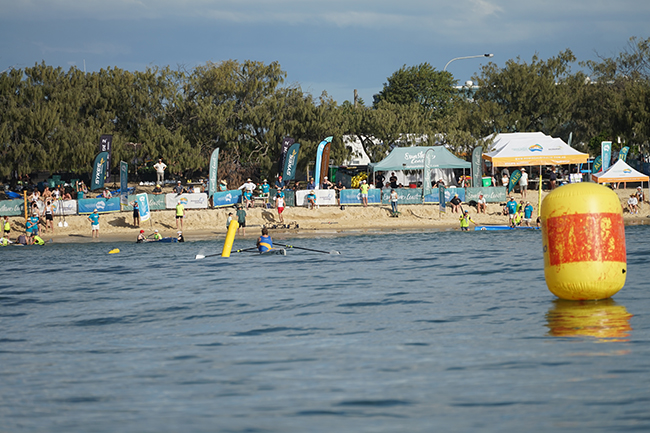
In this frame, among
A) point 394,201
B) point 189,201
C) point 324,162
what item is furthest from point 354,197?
point 189,201

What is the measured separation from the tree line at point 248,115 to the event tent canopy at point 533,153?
333 centimetres

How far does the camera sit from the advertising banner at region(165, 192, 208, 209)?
34.7 metres

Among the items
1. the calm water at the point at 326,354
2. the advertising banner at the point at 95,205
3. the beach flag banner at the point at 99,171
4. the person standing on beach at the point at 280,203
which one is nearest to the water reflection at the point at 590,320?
the calm water at the point at 326,354

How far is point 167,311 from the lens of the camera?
12.7m

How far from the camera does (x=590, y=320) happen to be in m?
9.91

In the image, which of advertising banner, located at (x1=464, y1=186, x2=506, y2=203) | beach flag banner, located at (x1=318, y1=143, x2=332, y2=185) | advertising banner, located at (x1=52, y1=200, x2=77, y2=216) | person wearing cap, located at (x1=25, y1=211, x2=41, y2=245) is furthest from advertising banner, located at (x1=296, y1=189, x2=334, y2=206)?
person wearing cap, located at (x1=25, y1=211, x2=41, y2=245)

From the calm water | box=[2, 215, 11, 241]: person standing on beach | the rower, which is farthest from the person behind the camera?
box=[2, 215, 11, 241]: person standing on beach

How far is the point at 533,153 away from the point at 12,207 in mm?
27975

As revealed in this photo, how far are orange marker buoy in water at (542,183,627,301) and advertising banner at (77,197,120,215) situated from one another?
90.3ft

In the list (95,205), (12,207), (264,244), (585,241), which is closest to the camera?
(585,241)

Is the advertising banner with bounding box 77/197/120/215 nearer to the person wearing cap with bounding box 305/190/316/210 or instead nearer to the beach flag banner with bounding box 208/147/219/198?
the beach flag banner with bounding box 208/147/219/198

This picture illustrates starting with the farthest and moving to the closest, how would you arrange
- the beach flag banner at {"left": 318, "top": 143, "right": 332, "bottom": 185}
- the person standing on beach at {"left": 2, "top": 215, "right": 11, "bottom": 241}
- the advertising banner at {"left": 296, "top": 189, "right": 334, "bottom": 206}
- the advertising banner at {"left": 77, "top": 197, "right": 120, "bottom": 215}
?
the beach flag banner at {"left": 318, "top": 143, "right": 332, "bottom": 185} < the advertising banner at {"left": 296, "top": 189, "right": 334, "bottom": 206} < the advertising banner at {"left": 77, "top": 197, "right": 120, "bottom": 215} < the person standing on beach at {"left": 2, "top": 215, "right": 11, "bottom": 241}

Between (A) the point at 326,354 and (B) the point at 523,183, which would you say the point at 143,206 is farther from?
(A) the point at 326,354

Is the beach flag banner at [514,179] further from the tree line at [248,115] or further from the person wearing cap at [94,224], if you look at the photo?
the person wearing cap at [94,224]
